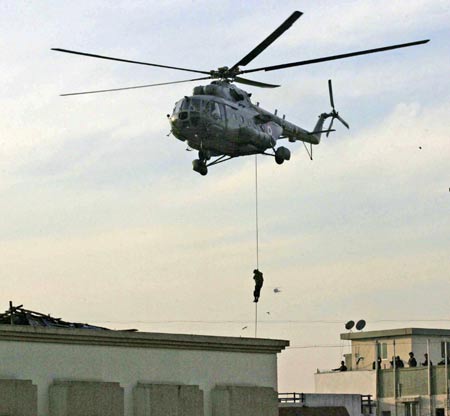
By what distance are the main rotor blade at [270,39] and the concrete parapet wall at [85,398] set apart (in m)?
20.2

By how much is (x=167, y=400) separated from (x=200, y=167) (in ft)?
71.1

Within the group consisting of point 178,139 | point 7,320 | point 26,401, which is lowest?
point 26,401

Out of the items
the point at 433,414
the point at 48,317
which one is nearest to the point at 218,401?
the point at 48,317

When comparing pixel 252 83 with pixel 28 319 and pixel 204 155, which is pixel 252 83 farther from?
pixel 28 319

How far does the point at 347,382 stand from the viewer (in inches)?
3487

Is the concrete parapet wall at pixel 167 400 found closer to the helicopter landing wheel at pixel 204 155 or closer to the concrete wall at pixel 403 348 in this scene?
the helicopter landing wheel at pixel 204 155

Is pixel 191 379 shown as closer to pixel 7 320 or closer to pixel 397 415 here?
pixel 7 320

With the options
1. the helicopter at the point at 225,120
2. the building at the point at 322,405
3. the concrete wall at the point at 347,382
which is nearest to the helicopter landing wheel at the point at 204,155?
the helicopter at the point at 225,120

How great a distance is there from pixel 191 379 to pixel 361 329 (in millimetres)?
55387

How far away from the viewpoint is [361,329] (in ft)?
304

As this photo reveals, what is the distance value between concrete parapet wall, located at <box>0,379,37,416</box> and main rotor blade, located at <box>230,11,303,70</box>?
867 inches

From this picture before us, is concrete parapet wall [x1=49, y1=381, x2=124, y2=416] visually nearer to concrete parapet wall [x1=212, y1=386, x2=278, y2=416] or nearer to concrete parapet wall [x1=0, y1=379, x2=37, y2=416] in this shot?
concrete parapet wall [x1=0, y1=379, x2=37, y2=416]

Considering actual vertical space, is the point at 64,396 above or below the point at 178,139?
below

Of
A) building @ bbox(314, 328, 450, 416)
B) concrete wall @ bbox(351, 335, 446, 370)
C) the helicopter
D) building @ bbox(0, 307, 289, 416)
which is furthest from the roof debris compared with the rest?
concrete wall @ bbox(351, 335, 446, 370)
